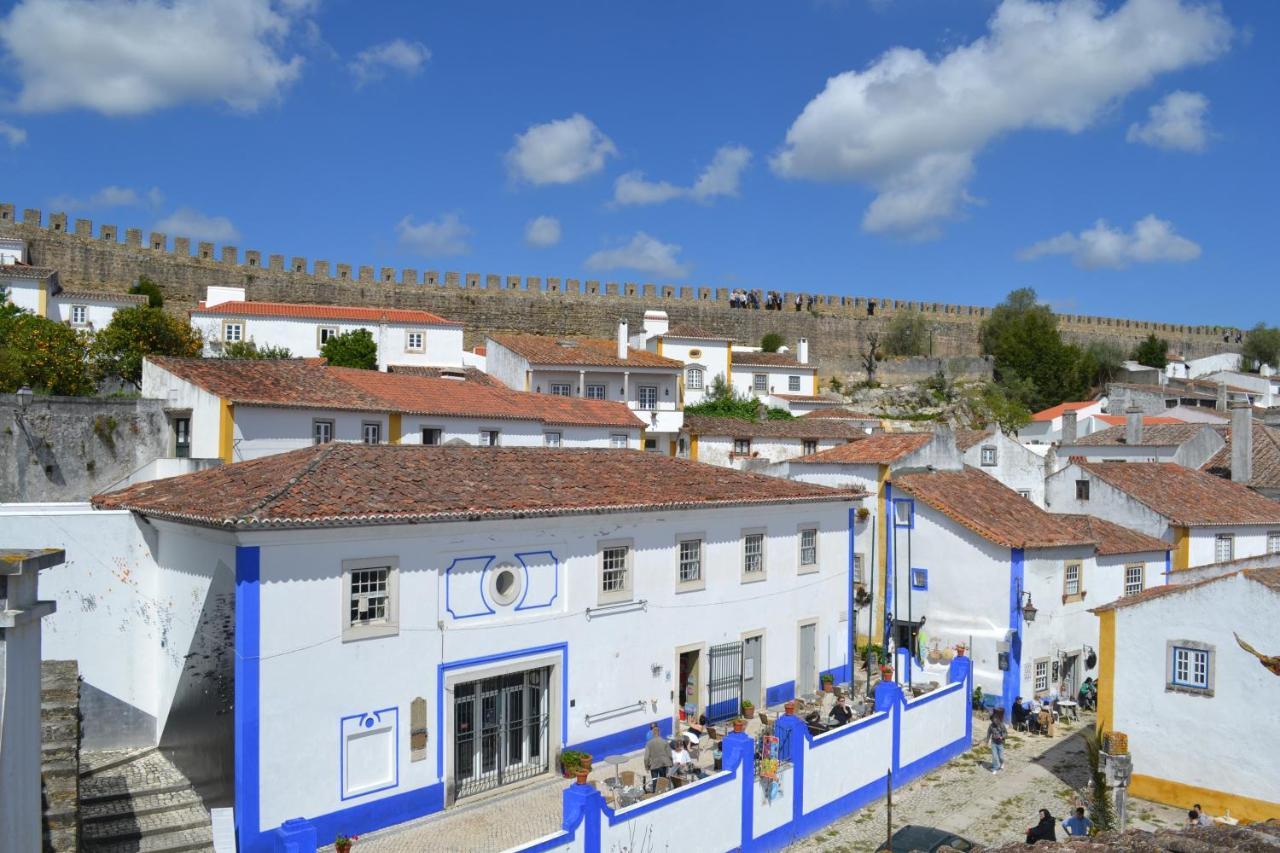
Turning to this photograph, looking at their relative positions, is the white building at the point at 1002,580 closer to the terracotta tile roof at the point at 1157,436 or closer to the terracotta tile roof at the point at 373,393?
the terracotta tile roof at the point at 1157,436

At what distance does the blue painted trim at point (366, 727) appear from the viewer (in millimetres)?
12859

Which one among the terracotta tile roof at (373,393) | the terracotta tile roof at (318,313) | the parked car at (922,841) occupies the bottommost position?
the parked car at (922,841)

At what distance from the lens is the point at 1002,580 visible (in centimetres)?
2089

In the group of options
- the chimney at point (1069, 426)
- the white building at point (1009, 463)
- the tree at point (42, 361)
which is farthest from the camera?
the chimney at point (1069, 426)

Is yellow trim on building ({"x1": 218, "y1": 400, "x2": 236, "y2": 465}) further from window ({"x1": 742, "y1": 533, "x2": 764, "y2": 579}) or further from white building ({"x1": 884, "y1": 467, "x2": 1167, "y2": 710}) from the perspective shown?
white building ({"x1": 884, "y1": 467, "x2": 1167, "y2": 710})

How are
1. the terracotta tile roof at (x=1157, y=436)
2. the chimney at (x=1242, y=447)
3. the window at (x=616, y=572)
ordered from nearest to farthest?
the window at (x=616, y=572)
the chimney at (x=1242, y=447)
the terracotta tile roof at (x=1157, y=436)

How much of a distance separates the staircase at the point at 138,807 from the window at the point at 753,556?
10147 mm

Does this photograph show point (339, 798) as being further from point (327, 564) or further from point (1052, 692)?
point (1052, 692)

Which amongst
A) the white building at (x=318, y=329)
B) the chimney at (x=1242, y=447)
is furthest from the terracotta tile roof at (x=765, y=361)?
the chimney at (x=1242, y=447)

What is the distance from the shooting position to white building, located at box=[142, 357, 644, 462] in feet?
75.0

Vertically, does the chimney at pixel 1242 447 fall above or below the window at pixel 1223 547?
above

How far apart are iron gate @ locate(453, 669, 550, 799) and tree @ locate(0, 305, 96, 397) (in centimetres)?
1603

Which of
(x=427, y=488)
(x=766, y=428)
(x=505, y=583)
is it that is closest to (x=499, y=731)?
(x=505, y=583)

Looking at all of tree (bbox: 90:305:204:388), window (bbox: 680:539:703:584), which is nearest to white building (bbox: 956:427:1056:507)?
window (bbox: 680:539:703:584)
